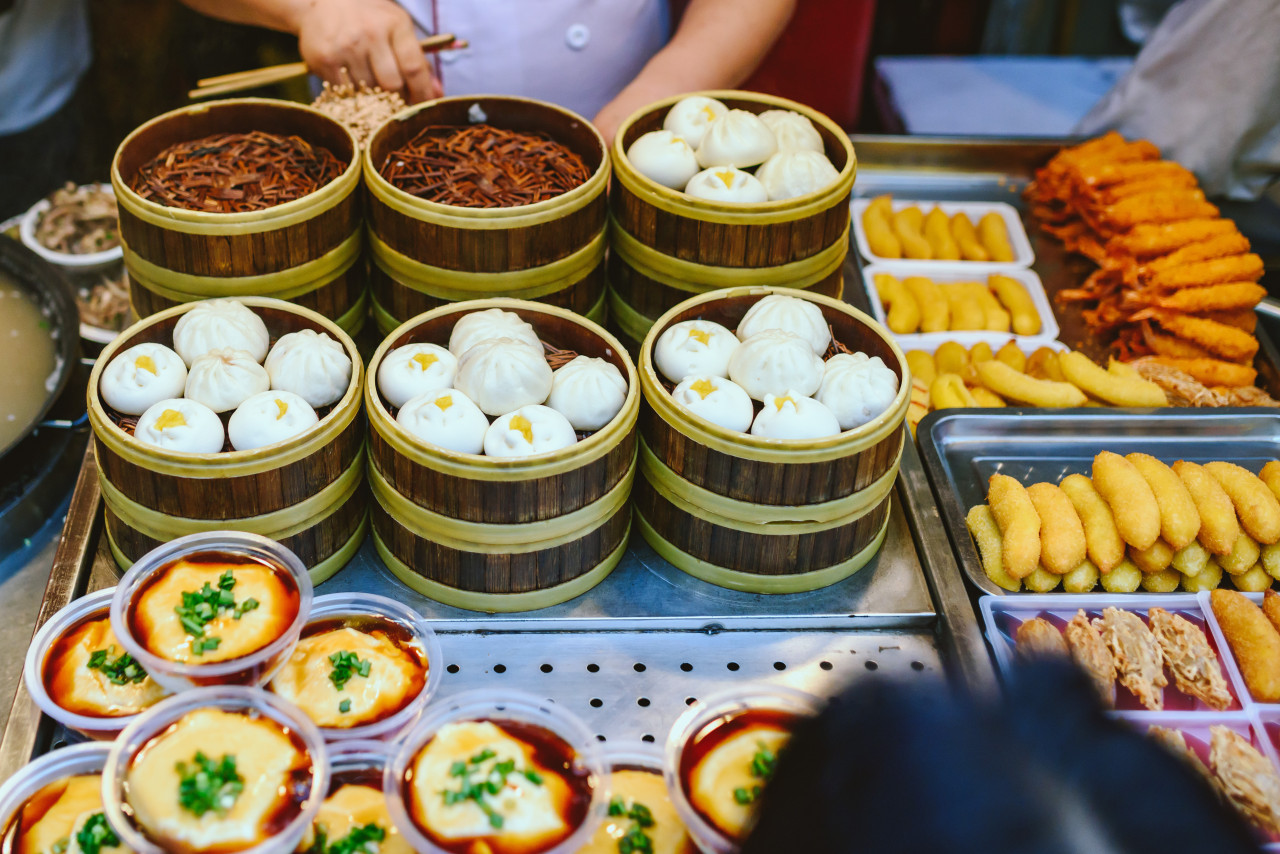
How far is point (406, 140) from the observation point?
2.54 metres

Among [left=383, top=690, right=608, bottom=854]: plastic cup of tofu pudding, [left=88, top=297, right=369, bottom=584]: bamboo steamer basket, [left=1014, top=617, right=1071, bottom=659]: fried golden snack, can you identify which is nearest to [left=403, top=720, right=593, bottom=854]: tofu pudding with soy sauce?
[left=383, top=690, right=608, bottom=854]: plastic cup of tofu pudding

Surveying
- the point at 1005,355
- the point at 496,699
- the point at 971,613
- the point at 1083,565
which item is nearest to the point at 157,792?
the point at 496,699

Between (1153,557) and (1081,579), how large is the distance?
198 mm

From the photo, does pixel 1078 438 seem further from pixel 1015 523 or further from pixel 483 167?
pixel 483 167

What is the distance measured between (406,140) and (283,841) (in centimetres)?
169

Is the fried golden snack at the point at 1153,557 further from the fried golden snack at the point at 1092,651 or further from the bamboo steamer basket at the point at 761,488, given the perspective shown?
the bamboo steamer basket at the point at 761,488

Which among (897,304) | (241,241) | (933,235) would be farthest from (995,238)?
(241,241)

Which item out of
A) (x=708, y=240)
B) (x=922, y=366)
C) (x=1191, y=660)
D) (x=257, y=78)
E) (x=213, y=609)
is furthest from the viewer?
(x=922, y=366)

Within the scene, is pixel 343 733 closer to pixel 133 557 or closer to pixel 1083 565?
pixel 133 557

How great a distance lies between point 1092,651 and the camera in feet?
6.97

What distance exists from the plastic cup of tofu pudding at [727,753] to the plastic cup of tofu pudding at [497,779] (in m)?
0.12

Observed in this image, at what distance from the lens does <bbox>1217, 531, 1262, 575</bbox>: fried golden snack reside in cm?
241

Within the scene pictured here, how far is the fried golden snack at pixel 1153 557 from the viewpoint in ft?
7.89

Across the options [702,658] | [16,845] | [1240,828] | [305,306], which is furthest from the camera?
[305,306]
